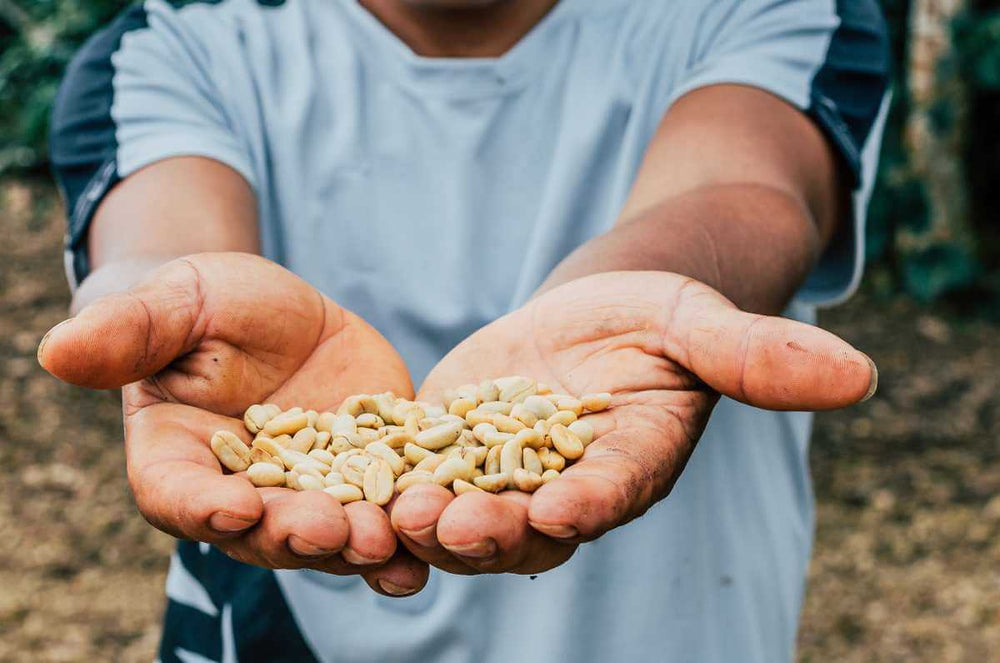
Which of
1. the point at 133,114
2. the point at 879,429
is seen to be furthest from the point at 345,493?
the point at 879,429

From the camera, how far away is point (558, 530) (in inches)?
42.1

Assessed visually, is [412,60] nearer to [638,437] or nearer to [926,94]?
[638,437]

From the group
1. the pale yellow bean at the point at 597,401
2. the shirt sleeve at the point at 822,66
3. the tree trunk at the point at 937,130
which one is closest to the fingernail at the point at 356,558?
the pale yellow bean at the point at 597,401

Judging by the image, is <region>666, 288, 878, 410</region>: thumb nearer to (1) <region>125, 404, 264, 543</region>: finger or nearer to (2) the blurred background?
(1) <region>125, 404, 264, 543</region>: finger

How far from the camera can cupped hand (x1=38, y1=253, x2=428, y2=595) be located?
108cm

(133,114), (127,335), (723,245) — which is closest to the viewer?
(127,335)

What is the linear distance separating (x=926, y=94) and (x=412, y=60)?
3.11 meters

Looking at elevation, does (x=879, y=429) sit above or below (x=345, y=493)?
below

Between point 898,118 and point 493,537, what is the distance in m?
3.87

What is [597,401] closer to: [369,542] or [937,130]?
[369,542]

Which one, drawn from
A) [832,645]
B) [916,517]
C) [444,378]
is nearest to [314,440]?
[444,378]

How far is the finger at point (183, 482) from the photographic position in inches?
42.1

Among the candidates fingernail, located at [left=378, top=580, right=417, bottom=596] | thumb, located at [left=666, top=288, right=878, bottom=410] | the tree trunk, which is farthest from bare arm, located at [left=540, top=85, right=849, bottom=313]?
the tree trunk

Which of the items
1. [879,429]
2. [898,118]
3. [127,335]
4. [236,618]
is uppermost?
[127,335]
